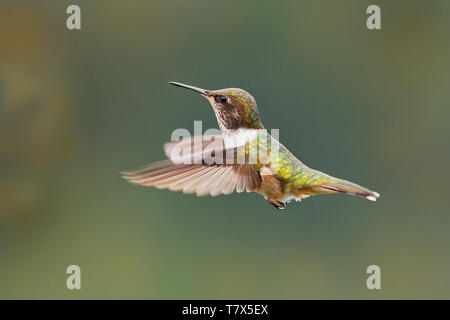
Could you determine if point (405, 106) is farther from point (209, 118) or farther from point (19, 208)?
point (19, 208)

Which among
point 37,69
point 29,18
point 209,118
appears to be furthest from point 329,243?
point 29,18

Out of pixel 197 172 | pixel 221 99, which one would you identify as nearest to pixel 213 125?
pixel 221 99

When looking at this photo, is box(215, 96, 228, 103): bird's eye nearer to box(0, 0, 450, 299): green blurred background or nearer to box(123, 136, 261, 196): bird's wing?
box(123, 136, 261, 196): bird's wing

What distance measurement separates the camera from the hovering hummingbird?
925mm

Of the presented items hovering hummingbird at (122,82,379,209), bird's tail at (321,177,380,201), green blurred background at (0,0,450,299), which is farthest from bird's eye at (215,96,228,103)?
green blurred background at (0,0,450,299)

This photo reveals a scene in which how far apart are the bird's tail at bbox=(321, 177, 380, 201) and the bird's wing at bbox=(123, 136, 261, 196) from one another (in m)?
0.16

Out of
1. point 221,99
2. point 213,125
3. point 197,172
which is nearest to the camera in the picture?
point 197,172

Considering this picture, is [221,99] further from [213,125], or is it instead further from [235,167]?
[213,125]

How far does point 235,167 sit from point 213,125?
1.13 metres

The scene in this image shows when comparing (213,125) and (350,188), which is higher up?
(213,125)

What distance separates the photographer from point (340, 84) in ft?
8.21

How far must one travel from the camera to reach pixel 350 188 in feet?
3.49

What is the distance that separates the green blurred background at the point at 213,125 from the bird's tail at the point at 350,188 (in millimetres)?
1020

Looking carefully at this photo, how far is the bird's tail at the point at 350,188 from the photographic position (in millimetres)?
984
